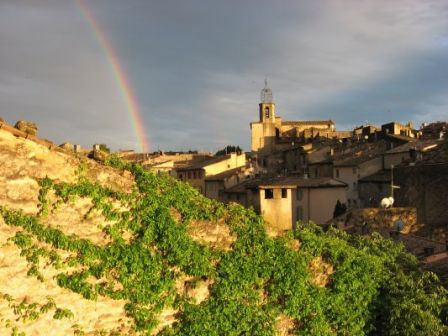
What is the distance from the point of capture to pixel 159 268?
29.8ft

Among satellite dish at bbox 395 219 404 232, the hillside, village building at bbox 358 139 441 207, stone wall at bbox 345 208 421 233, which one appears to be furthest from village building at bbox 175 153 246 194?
the hillside

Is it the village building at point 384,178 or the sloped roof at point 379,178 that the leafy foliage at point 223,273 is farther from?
the sloped roof at point 379,178

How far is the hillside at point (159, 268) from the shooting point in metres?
8.26

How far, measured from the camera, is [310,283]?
34.2ft

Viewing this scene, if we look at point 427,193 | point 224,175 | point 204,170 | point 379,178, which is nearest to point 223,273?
point 427,193

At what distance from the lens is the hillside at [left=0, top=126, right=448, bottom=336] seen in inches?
325

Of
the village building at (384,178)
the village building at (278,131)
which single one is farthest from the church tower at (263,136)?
the village building at (384,178)

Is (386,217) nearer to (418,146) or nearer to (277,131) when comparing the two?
(418,146)

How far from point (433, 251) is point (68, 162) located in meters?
12.4

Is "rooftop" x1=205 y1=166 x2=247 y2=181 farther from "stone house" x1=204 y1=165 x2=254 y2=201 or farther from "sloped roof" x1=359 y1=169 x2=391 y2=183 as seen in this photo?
"sloped roof" x1=359 y1=169 x2=391 y2=183

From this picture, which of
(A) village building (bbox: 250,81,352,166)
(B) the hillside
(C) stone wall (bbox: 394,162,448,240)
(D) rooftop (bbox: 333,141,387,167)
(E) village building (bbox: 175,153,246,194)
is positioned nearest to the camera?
(B) the hillside

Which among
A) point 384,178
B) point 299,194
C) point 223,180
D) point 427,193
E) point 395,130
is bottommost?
point 427,193

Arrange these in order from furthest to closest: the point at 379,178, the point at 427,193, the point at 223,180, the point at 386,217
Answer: the point at 223,180, the point at 379,178, the point at 427,193, the point at 386,217

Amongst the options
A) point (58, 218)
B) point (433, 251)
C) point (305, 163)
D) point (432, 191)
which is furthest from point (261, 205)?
point (58, 218)
